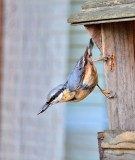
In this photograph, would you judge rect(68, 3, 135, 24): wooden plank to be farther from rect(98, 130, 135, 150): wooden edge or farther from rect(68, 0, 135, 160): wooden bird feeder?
rect(98, 130, 135, 150): wooden edge

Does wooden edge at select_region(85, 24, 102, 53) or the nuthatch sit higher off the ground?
wooden edge at select_region(85, 24, 102, 53)

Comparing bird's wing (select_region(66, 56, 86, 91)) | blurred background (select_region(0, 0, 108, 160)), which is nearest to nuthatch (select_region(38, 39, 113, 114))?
bird's wing (select_region(66, 56, 86, 91))

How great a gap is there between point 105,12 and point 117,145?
48cm

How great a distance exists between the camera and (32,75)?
659cm

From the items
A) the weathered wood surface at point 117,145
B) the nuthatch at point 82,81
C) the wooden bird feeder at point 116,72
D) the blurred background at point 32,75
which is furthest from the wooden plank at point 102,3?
the blurred background at point 32,75

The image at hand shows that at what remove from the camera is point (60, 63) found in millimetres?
6598

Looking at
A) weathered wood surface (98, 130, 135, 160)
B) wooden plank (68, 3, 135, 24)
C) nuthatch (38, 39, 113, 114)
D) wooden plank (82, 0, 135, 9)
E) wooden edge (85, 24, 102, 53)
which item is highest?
wooden plank (82, 0, 135, 9)

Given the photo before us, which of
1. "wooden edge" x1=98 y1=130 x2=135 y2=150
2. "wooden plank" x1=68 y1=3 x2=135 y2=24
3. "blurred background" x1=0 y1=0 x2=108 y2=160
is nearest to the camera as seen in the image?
"wooden plank" x1=68 y1=3 x2=135 y2=24

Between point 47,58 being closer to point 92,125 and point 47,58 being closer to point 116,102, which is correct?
point 92,125

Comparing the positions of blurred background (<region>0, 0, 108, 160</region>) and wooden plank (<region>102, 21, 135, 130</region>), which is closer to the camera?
wooden plank (<region>102, 21, 135, 130</region>)

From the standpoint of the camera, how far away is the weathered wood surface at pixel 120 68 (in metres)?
2.61

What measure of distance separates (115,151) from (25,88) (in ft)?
13.3

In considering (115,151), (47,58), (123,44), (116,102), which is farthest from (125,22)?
(47,58)

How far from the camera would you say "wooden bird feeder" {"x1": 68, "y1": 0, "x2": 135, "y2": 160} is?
256 cm
